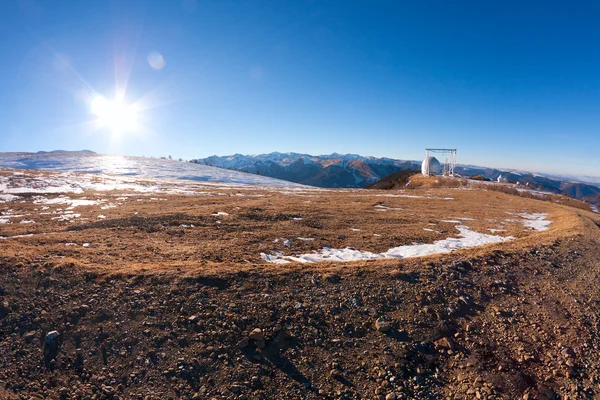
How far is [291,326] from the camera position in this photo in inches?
315

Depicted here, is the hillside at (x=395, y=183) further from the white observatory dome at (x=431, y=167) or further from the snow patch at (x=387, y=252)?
the snow patch at (x=387, y=252)

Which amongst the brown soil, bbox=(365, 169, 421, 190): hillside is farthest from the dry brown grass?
bbox=(365, 169, 421, 190): hillside

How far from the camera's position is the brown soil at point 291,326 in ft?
20.8

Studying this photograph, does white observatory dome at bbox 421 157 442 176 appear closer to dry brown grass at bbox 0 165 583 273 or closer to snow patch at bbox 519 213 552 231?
snow patch at bbox 519 213 552 231

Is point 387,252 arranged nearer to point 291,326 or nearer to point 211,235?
point 291,326

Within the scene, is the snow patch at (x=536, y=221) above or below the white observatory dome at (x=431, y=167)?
below

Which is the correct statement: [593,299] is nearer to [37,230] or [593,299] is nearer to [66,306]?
[66,306]

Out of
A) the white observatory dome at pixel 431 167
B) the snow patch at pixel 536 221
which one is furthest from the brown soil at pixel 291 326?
the white observatory dome at pixel 431 167

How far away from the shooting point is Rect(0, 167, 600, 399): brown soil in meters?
6.34

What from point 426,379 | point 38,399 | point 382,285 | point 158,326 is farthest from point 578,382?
point 38,399

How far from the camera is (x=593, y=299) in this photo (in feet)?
34.6

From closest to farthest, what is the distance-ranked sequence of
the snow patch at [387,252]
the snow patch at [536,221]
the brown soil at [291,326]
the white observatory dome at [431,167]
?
1. the brown soil at [291,326]
2. the snow patch at [387,252]
3. the snow patch at [536,221]
4. the white observatory dome at [431,167]

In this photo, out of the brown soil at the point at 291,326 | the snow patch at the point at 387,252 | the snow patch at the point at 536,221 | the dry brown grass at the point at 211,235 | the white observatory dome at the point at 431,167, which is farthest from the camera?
the white observatory dome at the point at 431,167

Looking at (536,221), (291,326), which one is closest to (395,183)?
(536,221)
